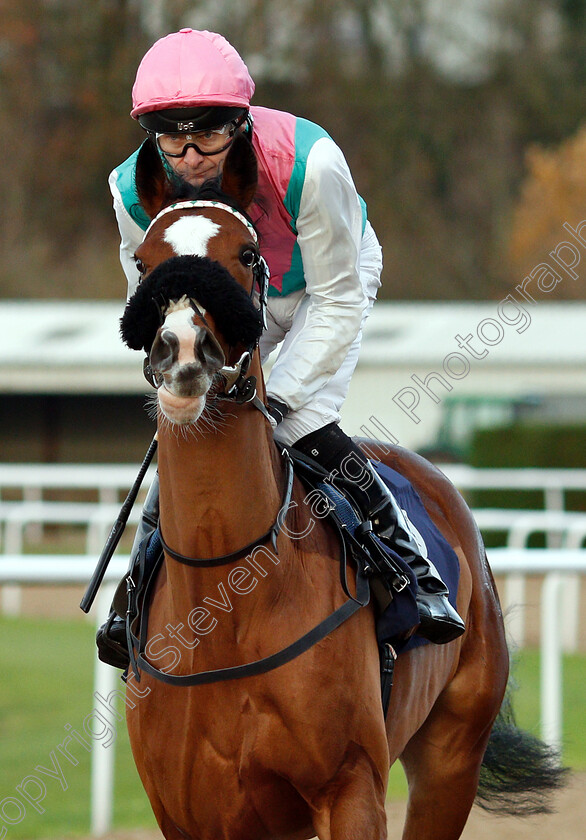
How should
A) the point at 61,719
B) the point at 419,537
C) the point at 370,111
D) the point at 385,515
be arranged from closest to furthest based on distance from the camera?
1. the point at 385,515
2. the point at 419,537
3. the point at 61,719
4. the point at 370,111

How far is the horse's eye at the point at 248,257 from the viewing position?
249 centimetres

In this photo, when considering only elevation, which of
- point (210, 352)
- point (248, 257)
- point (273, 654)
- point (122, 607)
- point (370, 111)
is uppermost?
point (370, 111)

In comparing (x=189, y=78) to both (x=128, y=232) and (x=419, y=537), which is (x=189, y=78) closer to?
(x=128, y=232)

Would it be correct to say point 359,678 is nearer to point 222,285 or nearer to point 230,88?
point 222,285

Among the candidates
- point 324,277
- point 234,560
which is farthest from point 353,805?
point 324,277

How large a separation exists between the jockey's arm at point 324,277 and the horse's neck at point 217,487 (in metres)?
0.25

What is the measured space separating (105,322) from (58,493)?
3544 millimetres

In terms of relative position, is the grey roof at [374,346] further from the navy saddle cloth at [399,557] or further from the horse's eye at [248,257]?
the horse's eye at [248,257]

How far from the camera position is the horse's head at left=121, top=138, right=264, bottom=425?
2.26 m

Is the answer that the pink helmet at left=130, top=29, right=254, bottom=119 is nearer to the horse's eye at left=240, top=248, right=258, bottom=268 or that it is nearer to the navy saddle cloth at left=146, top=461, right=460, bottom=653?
the horse's eye at left=240, top=248, right=258, bottom=268

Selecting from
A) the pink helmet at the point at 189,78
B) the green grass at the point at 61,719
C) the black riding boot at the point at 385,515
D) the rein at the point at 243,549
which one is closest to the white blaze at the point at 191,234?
the pink helmet at the point at 189,78

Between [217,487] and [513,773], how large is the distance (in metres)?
1.99

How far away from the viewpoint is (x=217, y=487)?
2.56 meters

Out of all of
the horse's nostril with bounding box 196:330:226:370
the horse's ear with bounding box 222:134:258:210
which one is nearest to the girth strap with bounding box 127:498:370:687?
the horse's nostril with bounding box 196:330:226:370
